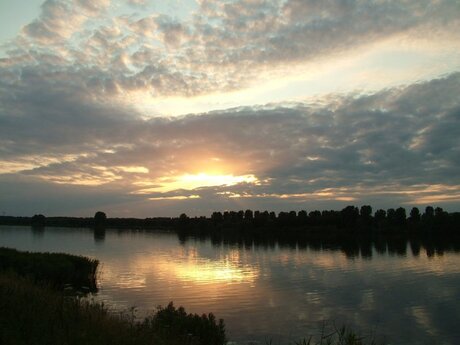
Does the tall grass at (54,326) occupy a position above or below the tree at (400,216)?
below

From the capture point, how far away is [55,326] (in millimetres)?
9797

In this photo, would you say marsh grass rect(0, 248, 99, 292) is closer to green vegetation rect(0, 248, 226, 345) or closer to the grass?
the grass

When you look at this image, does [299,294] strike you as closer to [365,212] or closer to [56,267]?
[56,267]

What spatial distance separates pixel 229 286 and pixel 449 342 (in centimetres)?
2119

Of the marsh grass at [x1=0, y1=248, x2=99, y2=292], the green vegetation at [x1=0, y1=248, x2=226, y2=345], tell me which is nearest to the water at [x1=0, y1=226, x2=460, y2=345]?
the marsh grass at [x1=0, y1=248, x2=99, y2=292]

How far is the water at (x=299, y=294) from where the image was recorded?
83.6 feet

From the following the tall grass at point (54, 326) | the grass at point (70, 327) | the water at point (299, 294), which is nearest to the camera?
the tall grass at point (54, 326)

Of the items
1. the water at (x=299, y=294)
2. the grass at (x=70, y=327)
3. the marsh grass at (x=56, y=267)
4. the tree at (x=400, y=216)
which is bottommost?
the water at (x=299, y=294)

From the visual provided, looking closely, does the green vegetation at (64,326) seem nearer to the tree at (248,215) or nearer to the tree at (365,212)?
the tree at (365,212)

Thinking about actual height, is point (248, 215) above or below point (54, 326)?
above

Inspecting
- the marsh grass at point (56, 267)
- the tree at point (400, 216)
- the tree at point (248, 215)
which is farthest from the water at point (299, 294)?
the tree at point (248, 215)

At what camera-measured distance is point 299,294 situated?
120 feet

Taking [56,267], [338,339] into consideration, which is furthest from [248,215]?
[338,339]

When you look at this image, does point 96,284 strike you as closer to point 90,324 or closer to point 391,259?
point 90,324
